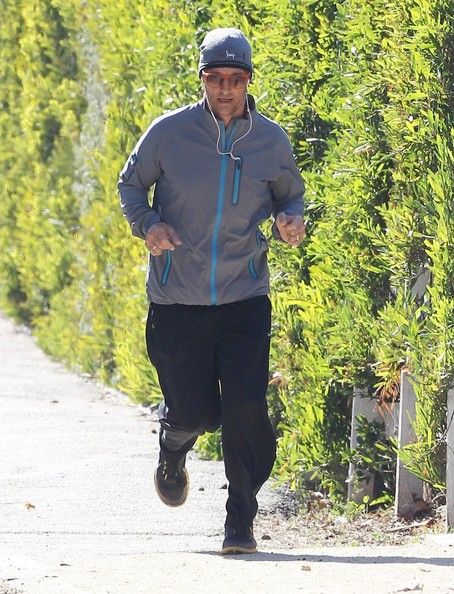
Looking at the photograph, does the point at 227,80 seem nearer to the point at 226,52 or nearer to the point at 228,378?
the point at 226,52

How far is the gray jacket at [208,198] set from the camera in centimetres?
566

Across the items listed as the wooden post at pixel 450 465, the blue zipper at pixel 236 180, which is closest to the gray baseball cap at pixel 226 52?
the blue zipper at pixel 236 180

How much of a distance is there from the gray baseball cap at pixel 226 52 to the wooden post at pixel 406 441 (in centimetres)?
144

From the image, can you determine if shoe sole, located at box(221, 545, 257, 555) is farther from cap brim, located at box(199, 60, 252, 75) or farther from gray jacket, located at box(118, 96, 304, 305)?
cap brim, located at box(199, 60, 252, 75)

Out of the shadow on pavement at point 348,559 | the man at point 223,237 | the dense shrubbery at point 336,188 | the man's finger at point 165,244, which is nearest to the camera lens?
the shadow on pavement at point 348,559

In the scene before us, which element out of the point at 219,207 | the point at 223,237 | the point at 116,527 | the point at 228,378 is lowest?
the point at 116,527

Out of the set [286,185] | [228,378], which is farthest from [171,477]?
[286,185]

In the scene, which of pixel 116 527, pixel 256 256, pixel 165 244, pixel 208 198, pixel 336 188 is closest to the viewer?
pixel 165 244

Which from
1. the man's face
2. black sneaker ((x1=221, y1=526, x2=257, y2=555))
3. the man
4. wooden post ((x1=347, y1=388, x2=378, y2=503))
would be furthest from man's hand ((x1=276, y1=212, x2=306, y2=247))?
wooden post ((x1=347, y1=388, x2=378, y2=503))

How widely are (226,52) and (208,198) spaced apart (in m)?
0.52

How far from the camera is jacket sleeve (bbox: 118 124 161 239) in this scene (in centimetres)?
567

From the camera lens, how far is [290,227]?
18.4 feet

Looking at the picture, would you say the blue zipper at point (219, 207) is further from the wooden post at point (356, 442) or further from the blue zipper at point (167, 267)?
the wooden post at point (356, 442)

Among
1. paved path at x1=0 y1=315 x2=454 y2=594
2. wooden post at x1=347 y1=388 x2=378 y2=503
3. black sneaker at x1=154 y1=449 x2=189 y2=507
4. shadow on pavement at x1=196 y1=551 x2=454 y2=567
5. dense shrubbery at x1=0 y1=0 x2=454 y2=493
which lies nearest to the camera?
paved path at x1=0 y1=315 x2=454 y2=594
